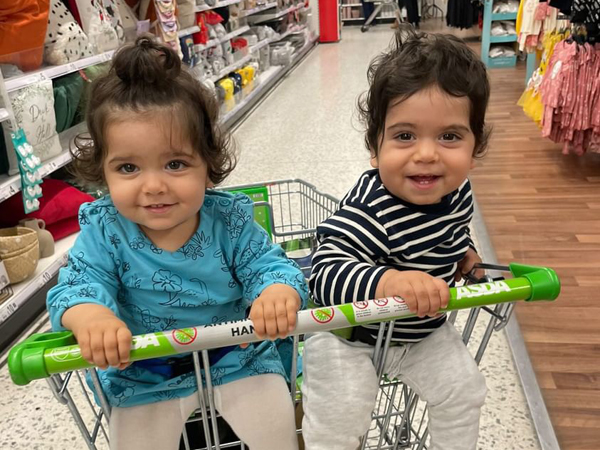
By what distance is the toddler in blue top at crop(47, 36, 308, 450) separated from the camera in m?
0.95

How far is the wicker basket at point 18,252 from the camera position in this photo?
1.99 metres

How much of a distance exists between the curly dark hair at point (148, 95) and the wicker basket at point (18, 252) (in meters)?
1.16

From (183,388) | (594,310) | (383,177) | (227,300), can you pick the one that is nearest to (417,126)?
(383,177)

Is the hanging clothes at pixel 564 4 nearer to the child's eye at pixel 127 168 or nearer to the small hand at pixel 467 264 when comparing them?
the small hand at pixel 467 264

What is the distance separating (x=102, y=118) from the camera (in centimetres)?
96

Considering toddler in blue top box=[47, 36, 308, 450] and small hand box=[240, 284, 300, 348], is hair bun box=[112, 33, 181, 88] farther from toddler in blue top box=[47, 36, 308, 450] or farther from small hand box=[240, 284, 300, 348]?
small hand box=[240, 284, 300, 348]

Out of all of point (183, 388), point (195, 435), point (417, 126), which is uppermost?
point (417, 126)

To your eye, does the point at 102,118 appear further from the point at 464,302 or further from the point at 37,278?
the point at 37,278

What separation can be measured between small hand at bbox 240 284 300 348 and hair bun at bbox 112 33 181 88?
16.6 inches

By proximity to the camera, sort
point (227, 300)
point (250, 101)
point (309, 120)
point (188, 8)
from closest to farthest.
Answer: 1. point (227, 300)
2. point (188, 8)
3. point (309, 120)
4. point (250, 101)

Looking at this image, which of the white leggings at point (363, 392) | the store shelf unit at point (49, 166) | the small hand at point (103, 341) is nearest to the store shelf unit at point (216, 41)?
the store shelf unit at point (49, 166)

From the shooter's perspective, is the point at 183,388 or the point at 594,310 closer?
the point at 183,388

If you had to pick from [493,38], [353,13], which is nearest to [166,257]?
[493,38]

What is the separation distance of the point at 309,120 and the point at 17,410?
3.56m
